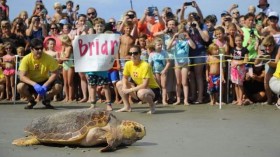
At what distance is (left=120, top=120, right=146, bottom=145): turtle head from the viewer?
243 inches

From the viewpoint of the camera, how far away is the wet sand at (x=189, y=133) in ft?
19.7

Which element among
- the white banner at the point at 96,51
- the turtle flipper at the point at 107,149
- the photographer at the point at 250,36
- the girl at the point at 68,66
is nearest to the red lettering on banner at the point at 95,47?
the white banner at the point at 96,51

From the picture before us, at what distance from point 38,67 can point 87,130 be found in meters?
5.00

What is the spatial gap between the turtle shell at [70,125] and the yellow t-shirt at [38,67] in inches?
178

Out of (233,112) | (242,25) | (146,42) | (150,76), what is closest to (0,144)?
(150,76)

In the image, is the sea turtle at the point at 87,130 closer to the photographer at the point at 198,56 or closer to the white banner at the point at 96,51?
the white banner at the point at 96,51

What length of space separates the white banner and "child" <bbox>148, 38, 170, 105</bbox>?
94cm

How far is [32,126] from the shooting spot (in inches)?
255

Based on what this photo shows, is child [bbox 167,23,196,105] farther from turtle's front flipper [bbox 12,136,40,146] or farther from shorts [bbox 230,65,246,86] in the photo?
turtle's front flipper [bbox 12,136,40,146]

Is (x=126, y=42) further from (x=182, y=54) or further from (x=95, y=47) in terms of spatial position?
(x=182, y=54)

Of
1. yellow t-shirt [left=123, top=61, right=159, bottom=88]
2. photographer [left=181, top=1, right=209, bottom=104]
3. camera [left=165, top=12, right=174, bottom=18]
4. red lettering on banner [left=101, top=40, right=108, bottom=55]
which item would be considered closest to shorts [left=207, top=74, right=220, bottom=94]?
photographer [left=181, top=1, right=209, bottom=104]

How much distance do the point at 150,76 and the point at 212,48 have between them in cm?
208

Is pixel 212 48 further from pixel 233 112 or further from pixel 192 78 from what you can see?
pixel 233 112

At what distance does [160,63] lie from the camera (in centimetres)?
1147
